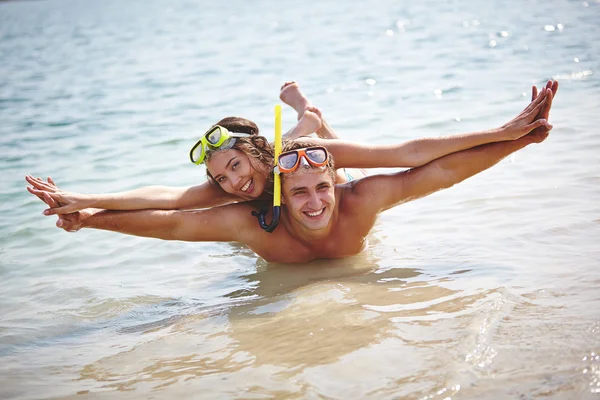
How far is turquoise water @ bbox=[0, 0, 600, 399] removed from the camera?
3588mm

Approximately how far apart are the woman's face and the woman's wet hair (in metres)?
0.03

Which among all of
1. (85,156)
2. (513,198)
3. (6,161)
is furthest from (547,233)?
(6,161)

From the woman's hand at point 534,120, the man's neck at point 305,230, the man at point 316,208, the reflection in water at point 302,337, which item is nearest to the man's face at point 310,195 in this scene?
the man at point 316,208

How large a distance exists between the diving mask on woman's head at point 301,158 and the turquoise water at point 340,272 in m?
0.81

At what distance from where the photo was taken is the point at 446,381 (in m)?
3.32

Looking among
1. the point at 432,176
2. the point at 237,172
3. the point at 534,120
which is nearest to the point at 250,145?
the point at 237,172

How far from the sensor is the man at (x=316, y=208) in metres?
4.88

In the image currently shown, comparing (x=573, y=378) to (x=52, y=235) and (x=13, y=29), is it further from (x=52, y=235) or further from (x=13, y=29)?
(x=13, y=29)

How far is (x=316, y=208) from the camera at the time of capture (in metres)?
4.85

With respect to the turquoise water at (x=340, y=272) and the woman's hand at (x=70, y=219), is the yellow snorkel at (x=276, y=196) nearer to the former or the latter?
the turquoise water at (x=340, y=272)

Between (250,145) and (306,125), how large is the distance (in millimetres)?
1350

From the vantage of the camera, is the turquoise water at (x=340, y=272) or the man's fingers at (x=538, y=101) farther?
the man's fingers at (x=538, y=101)

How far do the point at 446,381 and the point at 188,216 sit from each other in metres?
2.34

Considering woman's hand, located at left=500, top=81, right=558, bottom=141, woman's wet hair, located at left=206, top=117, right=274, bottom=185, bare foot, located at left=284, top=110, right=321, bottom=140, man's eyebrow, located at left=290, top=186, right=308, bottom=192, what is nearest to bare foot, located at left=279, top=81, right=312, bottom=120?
bare foot, located at left=284, top=110, right=321, bottom=140
